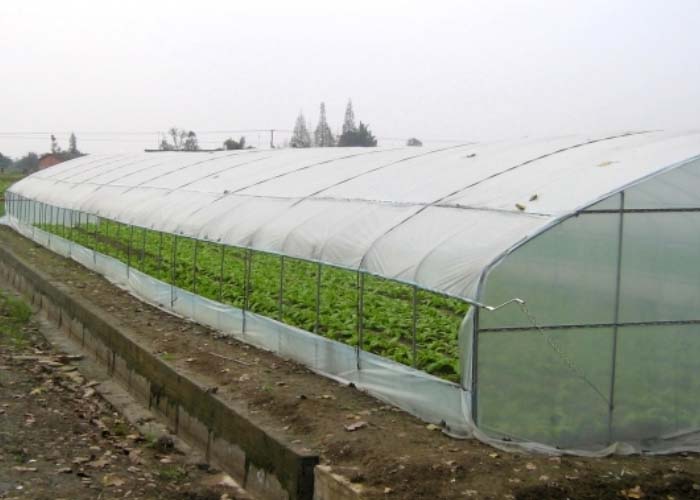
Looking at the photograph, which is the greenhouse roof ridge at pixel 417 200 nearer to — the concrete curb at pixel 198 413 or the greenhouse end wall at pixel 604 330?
the greenhouse end wall at pixel 604 330

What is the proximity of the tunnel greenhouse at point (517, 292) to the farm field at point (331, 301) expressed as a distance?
0.05 m

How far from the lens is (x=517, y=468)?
7301 mm

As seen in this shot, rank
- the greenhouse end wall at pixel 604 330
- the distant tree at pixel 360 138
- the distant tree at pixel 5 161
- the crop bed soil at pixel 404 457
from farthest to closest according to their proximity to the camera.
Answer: the distant tree at pixel 5 161
the distant tree at pixel 360 138
the greenhouse end wall at pixel 604 330
the crop bed soil at pixel 404 457

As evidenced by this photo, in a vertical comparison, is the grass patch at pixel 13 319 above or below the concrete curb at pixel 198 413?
below

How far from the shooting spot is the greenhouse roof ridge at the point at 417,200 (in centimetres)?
861

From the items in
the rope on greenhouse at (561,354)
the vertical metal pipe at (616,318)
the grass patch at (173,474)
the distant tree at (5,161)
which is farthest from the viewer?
the distant tree at (5,161)

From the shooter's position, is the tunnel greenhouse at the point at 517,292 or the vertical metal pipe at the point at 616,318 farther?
the vertical metal pipe at the point at 616,318

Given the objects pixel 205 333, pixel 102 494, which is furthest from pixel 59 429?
pixel 205 333

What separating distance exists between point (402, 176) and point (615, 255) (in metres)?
4.94

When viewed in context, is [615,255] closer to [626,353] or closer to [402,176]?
[626,353]

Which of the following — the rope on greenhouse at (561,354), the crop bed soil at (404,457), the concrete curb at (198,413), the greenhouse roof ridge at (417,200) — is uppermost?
the greenhouse roof ridge at (417,200)

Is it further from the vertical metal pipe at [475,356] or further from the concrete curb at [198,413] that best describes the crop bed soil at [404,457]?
the vertical metal pipe at [475,356]

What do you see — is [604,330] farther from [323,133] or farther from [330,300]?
[323,133]

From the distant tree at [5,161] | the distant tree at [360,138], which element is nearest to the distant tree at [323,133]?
Result: the distant tree at [360,138]
